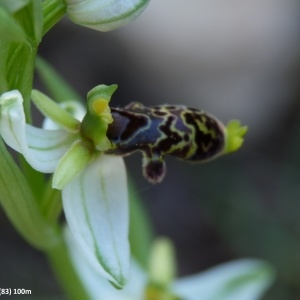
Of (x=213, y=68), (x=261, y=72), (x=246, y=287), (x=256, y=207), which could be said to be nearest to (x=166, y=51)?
(x=213, y=68)

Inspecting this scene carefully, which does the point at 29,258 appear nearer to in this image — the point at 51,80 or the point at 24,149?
the point at 51,80

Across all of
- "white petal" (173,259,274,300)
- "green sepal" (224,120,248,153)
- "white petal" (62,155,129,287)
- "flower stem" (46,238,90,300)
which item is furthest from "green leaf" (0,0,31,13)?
"white petal" (173,259,274,300)

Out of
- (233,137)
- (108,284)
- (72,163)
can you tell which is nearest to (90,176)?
(72,163)

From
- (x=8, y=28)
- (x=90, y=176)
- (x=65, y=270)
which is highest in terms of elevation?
(x=8, y=28)

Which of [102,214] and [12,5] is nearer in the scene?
[12,5]

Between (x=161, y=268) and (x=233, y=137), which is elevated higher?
(x=233, y=137)

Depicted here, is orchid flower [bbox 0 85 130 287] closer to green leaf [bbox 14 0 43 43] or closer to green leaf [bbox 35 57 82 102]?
green leaf [bbox 14 0 43 43]

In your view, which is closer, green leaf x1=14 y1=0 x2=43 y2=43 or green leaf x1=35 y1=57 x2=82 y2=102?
green leaf x1=14 y1=0 x2=43 y2=43

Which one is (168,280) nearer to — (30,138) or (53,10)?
(30,138)
